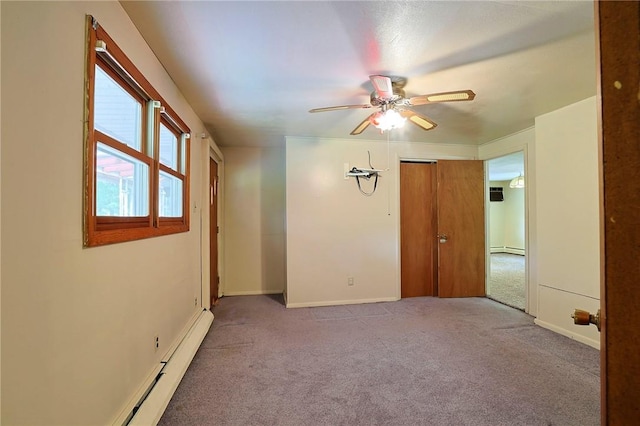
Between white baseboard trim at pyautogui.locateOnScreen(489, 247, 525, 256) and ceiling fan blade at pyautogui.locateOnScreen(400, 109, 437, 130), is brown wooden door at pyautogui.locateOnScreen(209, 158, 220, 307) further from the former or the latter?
white baseboard trim at pyautogui.locateOnScreen(489, 247, 525, 256)

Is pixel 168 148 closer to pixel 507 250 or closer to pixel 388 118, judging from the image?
pixel 388 118

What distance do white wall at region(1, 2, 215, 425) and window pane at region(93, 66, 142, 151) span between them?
0.21 meters

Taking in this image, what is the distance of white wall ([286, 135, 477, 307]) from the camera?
3.80 m

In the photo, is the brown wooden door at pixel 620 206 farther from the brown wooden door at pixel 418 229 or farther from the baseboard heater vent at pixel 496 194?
the baseboard heater vent at pixel 496 194

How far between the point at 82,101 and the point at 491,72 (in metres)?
2.61

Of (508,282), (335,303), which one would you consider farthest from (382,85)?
(508,282)

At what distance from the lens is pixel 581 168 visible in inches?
106

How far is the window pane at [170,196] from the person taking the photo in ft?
7.23

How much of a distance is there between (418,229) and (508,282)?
2207mm

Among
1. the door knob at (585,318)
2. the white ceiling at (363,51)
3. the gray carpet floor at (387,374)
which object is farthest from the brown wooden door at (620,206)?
the gray carpet floor at (387,374)

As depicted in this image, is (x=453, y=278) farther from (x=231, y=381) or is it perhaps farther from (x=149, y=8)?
(x=149, y=8)

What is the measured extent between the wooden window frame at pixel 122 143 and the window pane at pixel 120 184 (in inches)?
1.2

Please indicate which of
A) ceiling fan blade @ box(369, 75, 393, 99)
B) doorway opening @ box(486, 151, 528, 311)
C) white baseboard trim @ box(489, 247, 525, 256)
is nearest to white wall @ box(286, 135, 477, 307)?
ceiling fan blade @ box(369, 75, 393, 99)

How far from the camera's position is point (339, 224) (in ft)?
12.8
